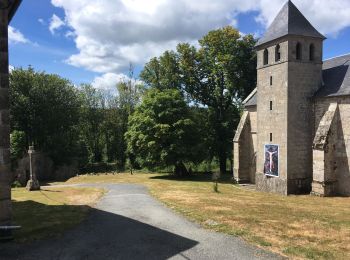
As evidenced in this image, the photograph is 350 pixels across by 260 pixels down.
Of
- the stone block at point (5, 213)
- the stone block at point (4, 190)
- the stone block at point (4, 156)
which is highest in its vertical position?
the stone block at point (4, 156)

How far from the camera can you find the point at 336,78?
80.4 ft

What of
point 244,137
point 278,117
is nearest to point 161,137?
point 244,137

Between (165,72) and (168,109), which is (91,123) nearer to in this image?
(165,72)

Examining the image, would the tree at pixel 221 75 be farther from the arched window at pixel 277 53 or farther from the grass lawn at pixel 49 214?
the grass lawn at pixel 49 214

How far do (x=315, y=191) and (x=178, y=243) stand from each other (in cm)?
1558

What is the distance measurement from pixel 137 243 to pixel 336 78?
766 inches

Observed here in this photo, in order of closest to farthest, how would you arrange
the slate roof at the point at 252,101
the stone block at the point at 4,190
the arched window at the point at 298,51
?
the stone block at the point at 4,190 < the arched window at the point at 298,51 < the slate roof at the point at 252,101

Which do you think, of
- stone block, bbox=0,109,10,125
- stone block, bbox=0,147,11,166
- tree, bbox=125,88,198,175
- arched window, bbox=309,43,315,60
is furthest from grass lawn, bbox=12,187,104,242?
arched window, bbox=309,43,315,60

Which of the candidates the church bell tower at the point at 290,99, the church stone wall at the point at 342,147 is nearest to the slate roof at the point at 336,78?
the church stone wall at the point at 342,147

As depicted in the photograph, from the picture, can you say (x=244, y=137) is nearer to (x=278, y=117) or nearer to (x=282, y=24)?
(x=278, y=117)

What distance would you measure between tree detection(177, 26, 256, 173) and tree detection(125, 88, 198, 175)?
22.4 feet

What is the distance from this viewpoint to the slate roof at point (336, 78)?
23.2m

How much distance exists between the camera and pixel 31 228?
1156 cm

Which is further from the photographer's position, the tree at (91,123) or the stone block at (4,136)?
the tree at (91,123)
